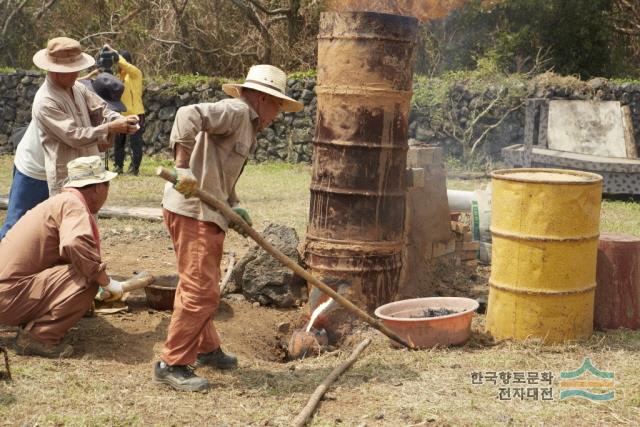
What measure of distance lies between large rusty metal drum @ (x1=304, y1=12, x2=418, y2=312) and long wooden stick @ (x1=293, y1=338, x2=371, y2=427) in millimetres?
663

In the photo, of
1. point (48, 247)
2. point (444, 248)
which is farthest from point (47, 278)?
point (444, 248)

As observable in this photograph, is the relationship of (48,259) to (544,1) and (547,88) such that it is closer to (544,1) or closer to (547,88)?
(547,88)

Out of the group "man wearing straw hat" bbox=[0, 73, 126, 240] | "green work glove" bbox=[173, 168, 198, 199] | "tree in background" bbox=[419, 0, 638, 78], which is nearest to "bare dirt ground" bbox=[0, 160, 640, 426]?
"man wearing straw hat" bbox=[0, 73, 126, 240]

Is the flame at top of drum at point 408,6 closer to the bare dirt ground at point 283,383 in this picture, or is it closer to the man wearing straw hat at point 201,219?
the bare dirt ground at point 283,383

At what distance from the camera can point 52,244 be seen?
5164 mm

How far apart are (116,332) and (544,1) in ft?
48.7

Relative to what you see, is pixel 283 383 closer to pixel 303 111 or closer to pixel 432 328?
pixel 432 328

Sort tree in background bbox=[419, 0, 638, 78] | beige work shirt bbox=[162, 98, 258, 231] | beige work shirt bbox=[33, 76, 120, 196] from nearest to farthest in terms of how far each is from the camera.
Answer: beige work shirt bbox=[162, 98, 258, 231] → beige work shirt bbox=[33, 76, 120, 196] → tree in background bbox=[419, 0, 638, 78]

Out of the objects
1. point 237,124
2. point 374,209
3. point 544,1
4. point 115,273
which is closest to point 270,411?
point 237,124

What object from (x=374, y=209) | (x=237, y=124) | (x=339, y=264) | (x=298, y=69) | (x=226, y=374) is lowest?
(x=226, y=374)

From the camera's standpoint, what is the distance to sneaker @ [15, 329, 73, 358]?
5.09 metres

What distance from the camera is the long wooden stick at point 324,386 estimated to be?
419cm

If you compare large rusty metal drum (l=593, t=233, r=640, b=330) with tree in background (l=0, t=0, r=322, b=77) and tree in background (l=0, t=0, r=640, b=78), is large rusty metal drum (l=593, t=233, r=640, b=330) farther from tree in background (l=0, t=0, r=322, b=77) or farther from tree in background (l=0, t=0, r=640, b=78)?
tree in background (l=0, t=0, r=322, b=77)

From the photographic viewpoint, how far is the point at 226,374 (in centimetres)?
505
